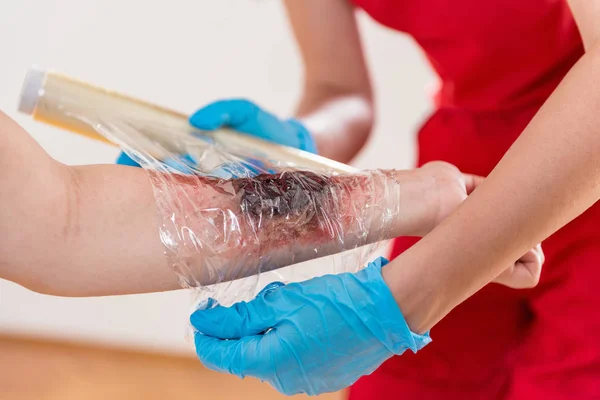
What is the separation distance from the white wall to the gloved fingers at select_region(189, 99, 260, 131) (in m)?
0.77

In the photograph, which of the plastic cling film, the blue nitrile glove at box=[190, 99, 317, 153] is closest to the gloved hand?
the blue nitrile glove at box=[190, 99, 317, 153]

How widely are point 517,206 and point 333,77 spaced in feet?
2.66

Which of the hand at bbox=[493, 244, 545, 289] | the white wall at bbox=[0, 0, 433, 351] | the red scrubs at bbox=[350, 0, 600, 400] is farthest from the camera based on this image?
the white wall at bbox=[0, 0, 433, 351]

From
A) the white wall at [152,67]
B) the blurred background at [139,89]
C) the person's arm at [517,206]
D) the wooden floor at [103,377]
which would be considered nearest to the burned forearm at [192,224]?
the person's arm at [517,206]

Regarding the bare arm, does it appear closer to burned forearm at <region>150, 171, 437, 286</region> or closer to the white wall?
burned forearm at <region>150, 171, 437, 286</region>

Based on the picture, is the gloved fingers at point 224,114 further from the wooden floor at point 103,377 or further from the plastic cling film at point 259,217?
the wooden floor at point 103,377

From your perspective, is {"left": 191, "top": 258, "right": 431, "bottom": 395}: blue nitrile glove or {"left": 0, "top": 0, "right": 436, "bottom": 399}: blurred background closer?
{"left": 191, "top": 258, "right": 431, "bottom": 395}: blue nitrile glove

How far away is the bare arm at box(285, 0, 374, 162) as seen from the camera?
140 centimetres

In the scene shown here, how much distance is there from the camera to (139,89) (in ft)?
6.67

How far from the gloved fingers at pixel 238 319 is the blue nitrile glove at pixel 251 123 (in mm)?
412

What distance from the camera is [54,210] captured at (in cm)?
73

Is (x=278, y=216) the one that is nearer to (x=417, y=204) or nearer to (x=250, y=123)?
(x=417, y=204)

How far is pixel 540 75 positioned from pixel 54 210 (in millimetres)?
824

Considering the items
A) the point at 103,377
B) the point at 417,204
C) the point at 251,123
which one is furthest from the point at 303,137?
the point at 103,377
